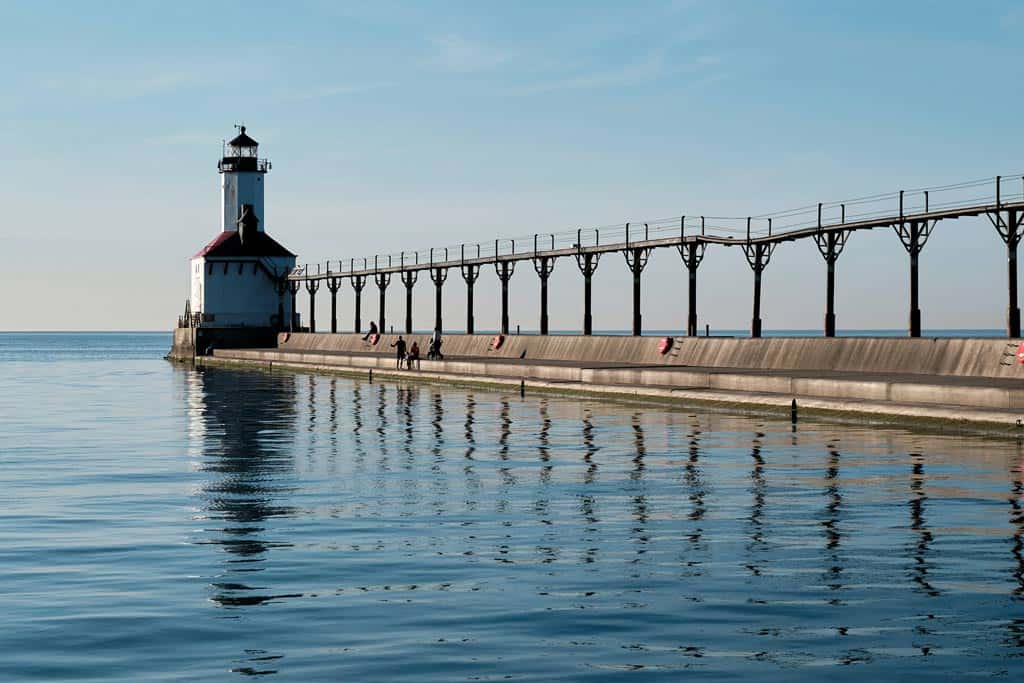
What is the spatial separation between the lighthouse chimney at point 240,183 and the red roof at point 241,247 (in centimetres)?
85

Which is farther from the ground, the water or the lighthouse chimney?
the lighthouse chimney

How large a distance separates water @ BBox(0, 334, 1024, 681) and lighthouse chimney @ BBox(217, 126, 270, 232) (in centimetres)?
8558

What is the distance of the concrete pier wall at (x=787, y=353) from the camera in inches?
1582

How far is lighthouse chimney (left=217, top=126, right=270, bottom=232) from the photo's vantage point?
11531 cm

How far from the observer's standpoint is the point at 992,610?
12.4 meters

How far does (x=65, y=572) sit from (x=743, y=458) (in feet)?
47.5

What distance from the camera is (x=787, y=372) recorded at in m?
46.6

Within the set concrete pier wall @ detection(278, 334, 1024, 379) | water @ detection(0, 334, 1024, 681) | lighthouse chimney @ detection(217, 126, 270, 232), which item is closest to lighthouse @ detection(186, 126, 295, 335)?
lighthouse chimney @ detection(217, 126, 270, 232)

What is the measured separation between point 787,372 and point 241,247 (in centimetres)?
7270

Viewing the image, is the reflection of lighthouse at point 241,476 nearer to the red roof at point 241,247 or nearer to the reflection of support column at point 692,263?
the reflection of support column at point 692,263

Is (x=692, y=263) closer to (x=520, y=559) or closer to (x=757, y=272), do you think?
(x=757, y=272)

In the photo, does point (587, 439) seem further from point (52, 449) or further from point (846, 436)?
point (52, 449)

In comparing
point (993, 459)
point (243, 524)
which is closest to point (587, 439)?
point (993, 459)

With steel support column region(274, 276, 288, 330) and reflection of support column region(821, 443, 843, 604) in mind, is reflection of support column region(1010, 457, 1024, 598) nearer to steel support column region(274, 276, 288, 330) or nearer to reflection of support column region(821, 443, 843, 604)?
reflection of support column region(821, 443, 843, 604)
